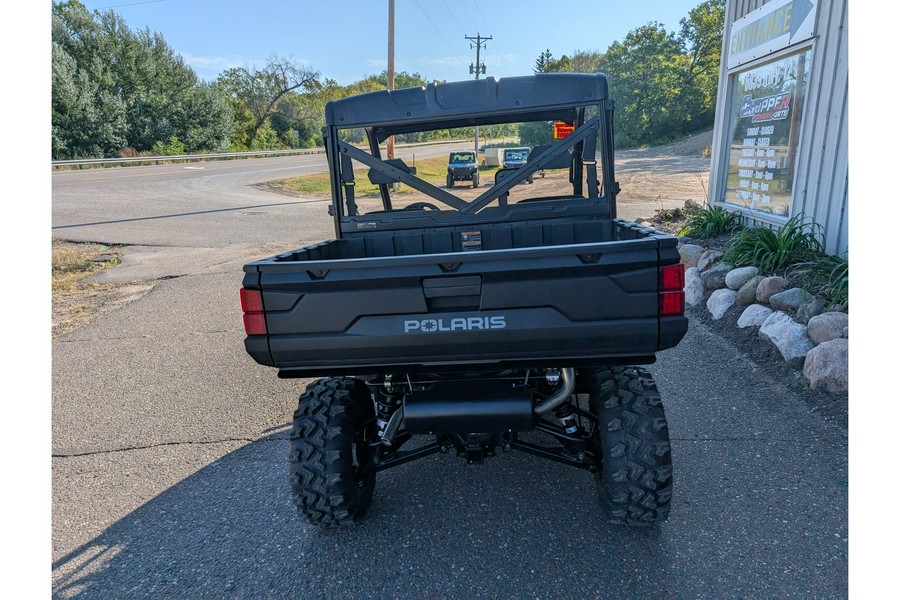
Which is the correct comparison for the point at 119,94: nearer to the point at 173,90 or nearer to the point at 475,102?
the point at 173,90

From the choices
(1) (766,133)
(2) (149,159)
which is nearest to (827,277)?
(1) (766,133)

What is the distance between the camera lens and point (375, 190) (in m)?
4.25

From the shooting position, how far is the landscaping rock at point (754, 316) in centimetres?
486

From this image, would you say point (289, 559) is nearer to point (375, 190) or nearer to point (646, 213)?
point (375, 190)

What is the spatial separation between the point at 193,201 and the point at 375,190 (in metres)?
16.1

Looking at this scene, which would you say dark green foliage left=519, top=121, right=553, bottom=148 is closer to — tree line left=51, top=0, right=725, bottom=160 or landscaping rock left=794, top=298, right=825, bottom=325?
landscaping rock left=794, top=298, right=825, bottom=325

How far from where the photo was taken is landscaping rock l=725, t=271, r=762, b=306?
5227 mm

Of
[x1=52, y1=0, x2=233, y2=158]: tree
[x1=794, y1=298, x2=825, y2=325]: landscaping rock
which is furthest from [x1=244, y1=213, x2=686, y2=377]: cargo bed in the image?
[x1=52, y1=0, x2=233, y2=158]: tree

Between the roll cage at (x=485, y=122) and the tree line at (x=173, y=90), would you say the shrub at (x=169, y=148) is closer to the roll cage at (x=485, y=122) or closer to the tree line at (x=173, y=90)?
the tree line at (x=173, y=90)

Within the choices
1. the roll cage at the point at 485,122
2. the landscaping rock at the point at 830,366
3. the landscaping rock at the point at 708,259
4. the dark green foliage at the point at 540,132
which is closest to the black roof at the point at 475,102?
the roll cage at the point at 485,122

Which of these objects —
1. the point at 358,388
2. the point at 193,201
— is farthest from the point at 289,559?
the point at 193,201

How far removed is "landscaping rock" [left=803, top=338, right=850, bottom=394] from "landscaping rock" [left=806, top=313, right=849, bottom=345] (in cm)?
11

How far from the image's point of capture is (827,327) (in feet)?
13.3

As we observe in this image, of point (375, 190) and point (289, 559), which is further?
point (375, 190)
